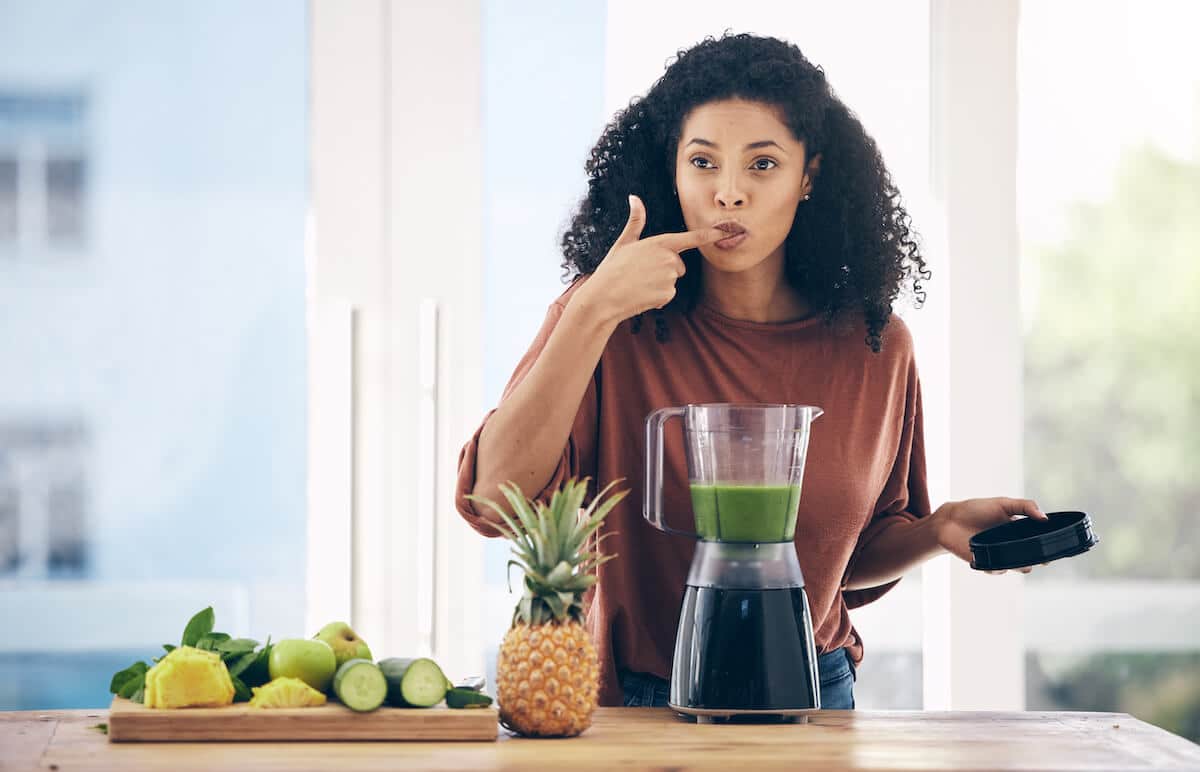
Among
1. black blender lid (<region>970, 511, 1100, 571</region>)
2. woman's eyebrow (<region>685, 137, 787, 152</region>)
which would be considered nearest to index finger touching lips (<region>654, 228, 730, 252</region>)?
woman's eyebrow (<region>685, 137, 787, 152</region>)

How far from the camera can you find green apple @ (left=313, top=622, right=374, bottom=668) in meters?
1.34

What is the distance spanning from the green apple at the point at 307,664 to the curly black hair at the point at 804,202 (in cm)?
64

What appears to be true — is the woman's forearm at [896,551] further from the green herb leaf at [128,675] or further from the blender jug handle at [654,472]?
the green herb leaf at [128,675]

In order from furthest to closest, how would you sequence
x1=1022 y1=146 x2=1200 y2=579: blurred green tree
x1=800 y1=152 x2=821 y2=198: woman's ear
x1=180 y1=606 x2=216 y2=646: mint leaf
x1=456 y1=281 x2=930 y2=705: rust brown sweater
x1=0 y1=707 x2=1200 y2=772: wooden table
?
x1=1022 y1=146 x2=1200 y2=579: blurred green tree
x1=800 y1=152 x2=821 y2=198: woman's ear
x1=456 y1=281 x2=930 y2=705: rust brown sweater
x1=180 y1=606 x2=216 y2=646: mint leaf
x1=0 y1=707 x2=1200 y2=772: wooden table

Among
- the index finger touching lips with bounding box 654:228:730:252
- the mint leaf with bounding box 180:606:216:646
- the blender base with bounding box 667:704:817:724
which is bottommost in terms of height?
the blender base with bounding box 667:704:817:724

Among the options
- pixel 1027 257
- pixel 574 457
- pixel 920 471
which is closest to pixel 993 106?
pixel 1027 257

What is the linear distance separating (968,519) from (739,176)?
1.75 ft

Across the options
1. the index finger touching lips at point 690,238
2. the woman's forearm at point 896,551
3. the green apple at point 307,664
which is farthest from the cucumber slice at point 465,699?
the woman's forearm at point 896,551

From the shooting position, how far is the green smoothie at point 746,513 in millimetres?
1383

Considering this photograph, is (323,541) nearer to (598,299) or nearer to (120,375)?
(120,375)

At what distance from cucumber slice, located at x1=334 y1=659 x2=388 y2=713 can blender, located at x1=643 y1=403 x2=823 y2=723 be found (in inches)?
13.2

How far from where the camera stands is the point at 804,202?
178 cm

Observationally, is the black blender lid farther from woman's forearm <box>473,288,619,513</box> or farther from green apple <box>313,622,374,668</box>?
green apple <box>313,622,374,668</box>

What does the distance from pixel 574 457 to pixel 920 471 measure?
540 mm
